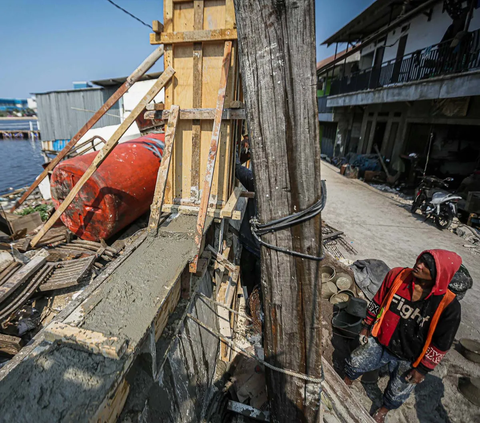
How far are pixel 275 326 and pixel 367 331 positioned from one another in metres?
1.80

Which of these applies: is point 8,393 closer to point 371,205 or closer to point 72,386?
point 72,386

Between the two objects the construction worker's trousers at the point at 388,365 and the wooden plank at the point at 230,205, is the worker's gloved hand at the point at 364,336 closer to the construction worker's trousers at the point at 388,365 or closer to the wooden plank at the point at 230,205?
the construction worker's trousers at the point at 388,365

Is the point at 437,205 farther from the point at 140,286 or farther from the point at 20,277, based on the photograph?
Answer: the point at 20,277

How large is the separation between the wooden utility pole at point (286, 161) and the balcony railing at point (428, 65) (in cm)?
1008

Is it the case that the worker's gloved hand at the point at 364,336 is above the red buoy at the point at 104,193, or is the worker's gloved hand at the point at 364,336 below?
below

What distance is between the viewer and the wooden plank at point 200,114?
267 cm

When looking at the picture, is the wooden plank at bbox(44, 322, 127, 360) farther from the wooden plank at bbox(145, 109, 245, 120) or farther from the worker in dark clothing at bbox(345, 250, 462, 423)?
the worker in dark clothing at bbox(345, 250, 462, 423)

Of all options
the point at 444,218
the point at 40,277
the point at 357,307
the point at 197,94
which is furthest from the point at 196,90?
the point at 444,218

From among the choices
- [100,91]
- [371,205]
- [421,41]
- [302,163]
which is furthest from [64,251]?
[100,91]

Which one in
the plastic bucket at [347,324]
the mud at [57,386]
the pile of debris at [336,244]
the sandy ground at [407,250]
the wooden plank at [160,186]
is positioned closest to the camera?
the mud at [57,386]

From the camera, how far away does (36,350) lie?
44.5 inches

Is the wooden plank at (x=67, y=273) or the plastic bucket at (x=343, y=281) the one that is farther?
the plastic bucket at (x=343, y=281)

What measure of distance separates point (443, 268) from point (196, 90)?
9.66 ft

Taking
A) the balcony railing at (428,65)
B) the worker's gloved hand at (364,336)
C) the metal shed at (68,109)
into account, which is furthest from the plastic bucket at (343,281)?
the metal shed at (68,109)
